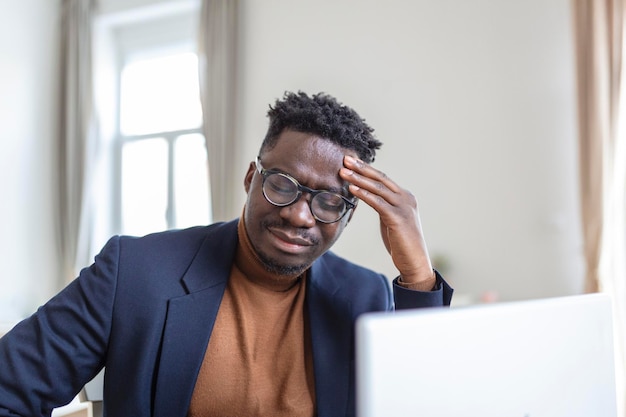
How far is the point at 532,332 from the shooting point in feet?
2.21

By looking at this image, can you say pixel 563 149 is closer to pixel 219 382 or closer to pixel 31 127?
pixel 219 382

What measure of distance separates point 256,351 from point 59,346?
0.41 meters

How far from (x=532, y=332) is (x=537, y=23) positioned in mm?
3763

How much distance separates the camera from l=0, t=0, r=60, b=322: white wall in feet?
16.9

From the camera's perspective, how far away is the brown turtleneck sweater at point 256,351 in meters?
1.26

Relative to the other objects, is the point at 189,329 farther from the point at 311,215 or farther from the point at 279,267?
the point at 311,215

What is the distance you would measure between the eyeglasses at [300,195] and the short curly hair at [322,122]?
0.12 meters

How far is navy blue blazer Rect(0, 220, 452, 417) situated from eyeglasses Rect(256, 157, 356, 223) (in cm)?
21

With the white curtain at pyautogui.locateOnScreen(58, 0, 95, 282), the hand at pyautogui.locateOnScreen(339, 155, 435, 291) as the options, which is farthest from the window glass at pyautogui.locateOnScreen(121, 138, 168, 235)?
the hand at pyautogui.locateOnScreen(339, 155, 435, 291)

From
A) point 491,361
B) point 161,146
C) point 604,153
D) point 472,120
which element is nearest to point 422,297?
point 491,361

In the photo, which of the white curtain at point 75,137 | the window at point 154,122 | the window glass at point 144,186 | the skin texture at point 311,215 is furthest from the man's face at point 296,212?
the white curtain at point 75,137

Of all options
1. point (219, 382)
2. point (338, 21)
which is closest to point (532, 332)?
point (219, 382)

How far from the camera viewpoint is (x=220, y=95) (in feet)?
16.3

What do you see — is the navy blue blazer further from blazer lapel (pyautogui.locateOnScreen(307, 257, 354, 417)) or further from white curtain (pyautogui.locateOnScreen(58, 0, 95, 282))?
white curtain (pyautogui.locateOnScreen(58, 0, 95, 282))
